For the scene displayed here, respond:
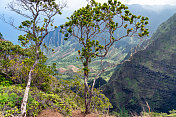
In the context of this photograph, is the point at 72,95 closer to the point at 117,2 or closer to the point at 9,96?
the point at 9,96

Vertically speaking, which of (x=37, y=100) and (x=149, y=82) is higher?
(x=37, y=100)

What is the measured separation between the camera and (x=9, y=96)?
819 centimetres

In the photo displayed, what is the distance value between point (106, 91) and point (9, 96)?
149 ft

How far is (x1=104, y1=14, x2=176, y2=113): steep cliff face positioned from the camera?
1731 inches

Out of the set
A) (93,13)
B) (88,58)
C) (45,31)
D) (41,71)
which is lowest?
(41,71)

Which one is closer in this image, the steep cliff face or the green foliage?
the green foliage

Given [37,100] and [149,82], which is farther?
[149,82]

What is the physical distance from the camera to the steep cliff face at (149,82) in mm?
43969

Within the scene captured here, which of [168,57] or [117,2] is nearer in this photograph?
[117,2]

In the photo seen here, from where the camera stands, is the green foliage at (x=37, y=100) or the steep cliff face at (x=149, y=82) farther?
the steep cliff face at (x=149, y=82)

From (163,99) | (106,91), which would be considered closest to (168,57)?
(163,99)

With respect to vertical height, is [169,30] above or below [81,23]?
above

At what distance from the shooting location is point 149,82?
49.2m

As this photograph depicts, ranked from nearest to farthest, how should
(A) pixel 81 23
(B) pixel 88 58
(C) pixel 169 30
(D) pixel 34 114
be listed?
(D) pixel 34 114 < (A) pixel 81 23 < (B) pixel 88 58 < (C) pixel 169 30
